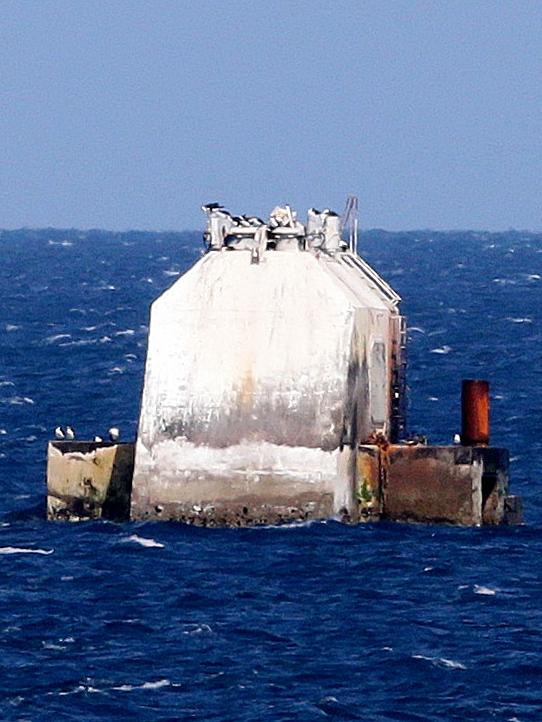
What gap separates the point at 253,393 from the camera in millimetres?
35969

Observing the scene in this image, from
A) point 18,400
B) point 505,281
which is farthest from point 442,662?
point 505,281

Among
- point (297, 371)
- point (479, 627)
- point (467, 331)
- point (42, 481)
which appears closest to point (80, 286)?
point (467, 331)

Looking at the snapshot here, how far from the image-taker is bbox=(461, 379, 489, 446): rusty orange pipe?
37.4m

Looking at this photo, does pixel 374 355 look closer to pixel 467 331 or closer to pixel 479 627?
pixel 479 627

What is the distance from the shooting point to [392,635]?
3008 cm

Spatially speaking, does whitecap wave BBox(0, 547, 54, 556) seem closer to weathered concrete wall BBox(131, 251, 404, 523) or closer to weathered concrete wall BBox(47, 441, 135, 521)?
weathered concrete wall BBox(131, 251, 404, 523)

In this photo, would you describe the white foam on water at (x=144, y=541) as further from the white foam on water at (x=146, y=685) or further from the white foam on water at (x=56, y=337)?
the white foam on water at (x=56, y=337)

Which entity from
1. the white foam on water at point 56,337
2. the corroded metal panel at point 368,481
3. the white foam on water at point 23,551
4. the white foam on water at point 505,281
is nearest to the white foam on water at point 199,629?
the white foam on water at point 23,551

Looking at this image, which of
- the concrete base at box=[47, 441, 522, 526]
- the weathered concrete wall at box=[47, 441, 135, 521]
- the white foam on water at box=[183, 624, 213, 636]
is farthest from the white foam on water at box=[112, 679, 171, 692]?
the weathered concrete wall at box=[47, 441, 135, 521]

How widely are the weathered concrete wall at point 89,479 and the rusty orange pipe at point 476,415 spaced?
5.16 metres

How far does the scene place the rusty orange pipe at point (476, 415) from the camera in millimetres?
37406

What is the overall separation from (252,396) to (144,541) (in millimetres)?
2661

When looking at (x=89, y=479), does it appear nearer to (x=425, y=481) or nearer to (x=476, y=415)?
(x=425, y=481)

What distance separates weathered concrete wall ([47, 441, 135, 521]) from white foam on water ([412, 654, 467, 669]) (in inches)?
379
